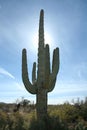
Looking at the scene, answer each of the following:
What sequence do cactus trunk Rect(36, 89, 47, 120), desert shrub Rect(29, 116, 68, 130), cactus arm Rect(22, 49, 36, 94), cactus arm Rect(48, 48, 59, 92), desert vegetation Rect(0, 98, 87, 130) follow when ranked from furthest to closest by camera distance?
1. cactus arm Rect(22, 49, 36, 94)
2. cactus arm Rect(48, 48, 59, 92)
3. cactus trunk Rect(36, 89, 47, 120)
4. desert vegetation Rect(0, 98, 87, 130)
5. desert shrub Rect(29, 116, 68, 130)

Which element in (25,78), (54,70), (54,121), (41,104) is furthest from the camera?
(25,78)

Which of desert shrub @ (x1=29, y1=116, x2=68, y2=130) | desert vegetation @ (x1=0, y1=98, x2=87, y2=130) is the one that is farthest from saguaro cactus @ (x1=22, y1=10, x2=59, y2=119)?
desert shrub @ (x1=29, y1=116, x2=68, y2=130)

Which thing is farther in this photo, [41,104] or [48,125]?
[41,104]

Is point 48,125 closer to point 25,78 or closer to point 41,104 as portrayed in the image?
point 41,104

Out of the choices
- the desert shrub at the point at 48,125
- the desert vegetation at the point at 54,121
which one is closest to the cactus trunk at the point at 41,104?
the desert vegetation at the point at 54,121

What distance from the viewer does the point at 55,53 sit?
15805mm

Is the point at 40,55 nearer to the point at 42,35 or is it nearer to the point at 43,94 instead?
the point at 42,35

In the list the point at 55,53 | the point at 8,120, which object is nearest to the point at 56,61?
the point at 55,53

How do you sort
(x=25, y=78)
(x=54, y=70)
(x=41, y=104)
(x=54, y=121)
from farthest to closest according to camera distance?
(x=25, y=78)
(x=54, y=70)
(x=41, y=104)
(x=54, y=121)

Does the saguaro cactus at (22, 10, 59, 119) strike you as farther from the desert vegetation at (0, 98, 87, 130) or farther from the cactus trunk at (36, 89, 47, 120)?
the desert vegetation at (0, 98, 87, 130)

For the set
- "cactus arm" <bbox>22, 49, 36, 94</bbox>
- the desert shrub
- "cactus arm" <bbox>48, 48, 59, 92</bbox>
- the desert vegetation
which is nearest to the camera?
the desert shrub

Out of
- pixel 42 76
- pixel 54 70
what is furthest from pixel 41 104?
pixel 54 70

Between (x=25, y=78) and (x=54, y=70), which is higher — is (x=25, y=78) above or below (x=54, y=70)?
below

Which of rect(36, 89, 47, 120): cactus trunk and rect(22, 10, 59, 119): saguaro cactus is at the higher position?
rect(22, 10, 59, 119): saguaro cactus
